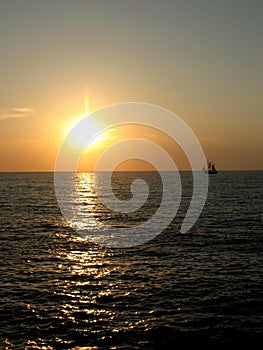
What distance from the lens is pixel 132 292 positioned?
2538 centimetres

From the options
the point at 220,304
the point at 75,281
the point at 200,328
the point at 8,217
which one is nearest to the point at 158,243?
the point at 75,281

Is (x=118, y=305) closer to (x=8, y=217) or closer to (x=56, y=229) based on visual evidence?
(x=56, y=229)

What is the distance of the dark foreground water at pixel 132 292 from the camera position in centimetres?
1900

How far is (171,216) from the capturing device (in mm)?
65688

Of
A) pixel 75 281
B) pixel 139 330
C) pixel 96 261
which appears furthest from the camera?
pixel 96 261

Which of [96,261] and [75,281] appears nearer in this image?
[75,281]

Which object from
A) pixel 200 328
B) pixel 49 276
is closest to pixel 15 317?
pixel 49 276

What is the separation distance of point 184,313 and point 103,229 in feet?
104

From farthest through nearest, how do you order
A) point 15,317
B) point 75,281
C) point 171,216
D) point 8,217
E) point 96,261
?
1. point 171,216
2. point 8,217
3. point 96,261
4. point 75,281
5. point 15,317

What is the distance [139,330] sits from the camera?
19.6 meters

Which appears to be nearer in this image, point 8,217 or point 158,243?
point 158,243

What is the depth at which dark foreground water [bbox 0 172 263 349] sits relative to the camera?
748 inches

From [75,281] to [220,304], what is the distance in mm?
10699

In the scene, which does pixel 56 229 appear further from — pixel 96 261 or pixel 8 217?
pixel 96 261
